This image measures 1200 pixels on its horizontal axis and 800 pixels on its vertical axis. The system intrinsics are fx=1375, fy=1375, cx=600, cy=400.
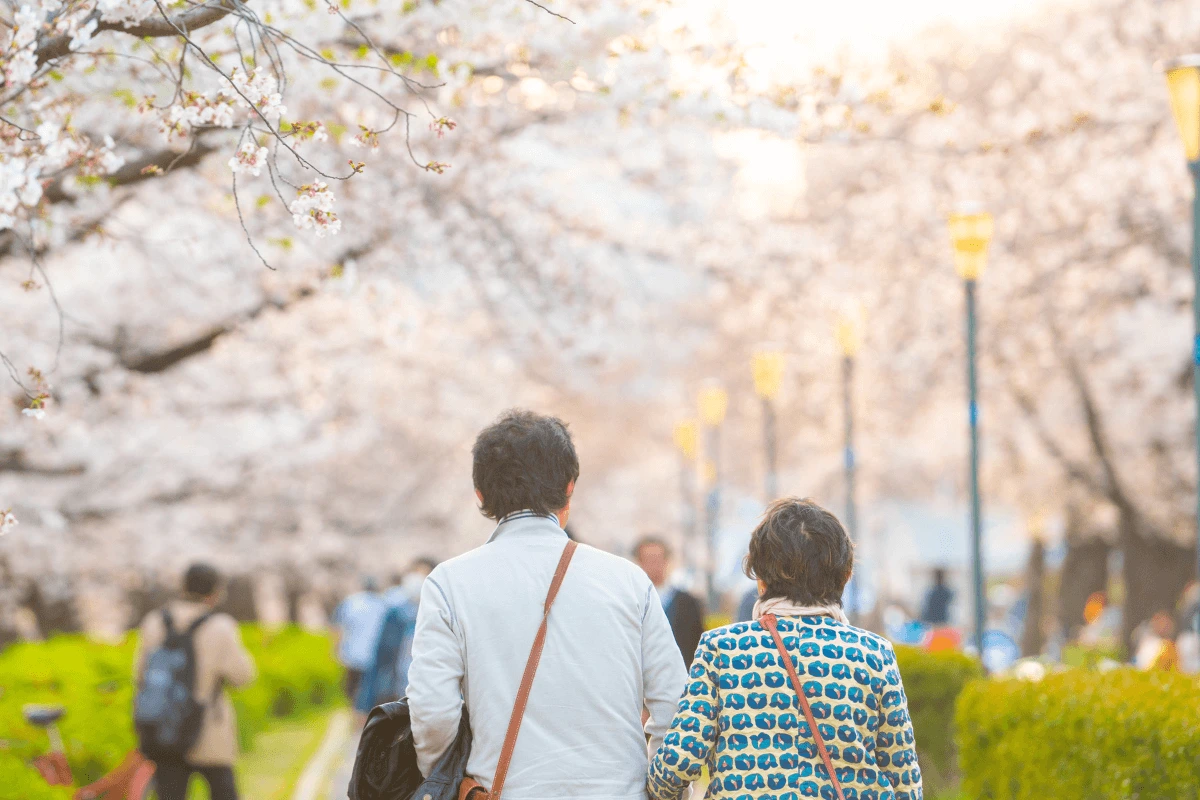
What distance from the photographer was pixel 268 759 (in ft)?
44.2

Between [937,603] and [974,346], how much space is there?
1115 cm

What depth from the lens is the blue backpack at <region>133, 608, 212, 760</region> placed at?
20.5 ft

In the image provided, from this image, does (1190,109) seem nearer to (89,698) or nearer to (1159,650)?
(1159,650)

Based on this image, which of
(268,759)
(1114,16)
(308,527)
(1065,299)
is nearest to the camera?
(268,759)

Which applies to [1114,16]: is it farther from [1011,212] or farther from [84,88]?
[84,88]

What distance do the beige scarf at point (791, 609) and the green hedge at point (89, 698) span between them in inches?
167

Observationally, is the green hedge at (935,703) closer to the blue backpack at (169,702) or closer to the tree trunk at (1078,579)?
the blue backpack at (169,702)

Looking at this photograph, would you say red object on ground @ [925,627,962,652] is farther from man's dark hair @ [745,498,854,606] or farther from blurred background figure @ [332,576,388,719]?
man's dark hair @ [745,498,854,606]

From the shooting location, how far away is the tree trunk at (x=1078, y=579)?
27.4 meters

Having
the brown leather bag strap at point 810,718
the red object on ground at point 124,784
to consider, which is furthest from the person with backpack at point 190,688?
the brown leather bag strap at point 810,718

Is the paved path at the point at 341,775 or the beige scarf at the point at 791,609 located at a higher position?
the beige scarf at the point at 791,609

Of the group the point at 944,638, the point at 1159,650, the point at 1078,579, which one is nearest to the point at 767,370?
the point at 944,638

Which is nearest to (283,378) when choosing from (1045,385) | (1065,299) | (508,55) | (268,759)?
(268,759)

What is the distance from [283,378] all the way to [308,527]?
486 inches
